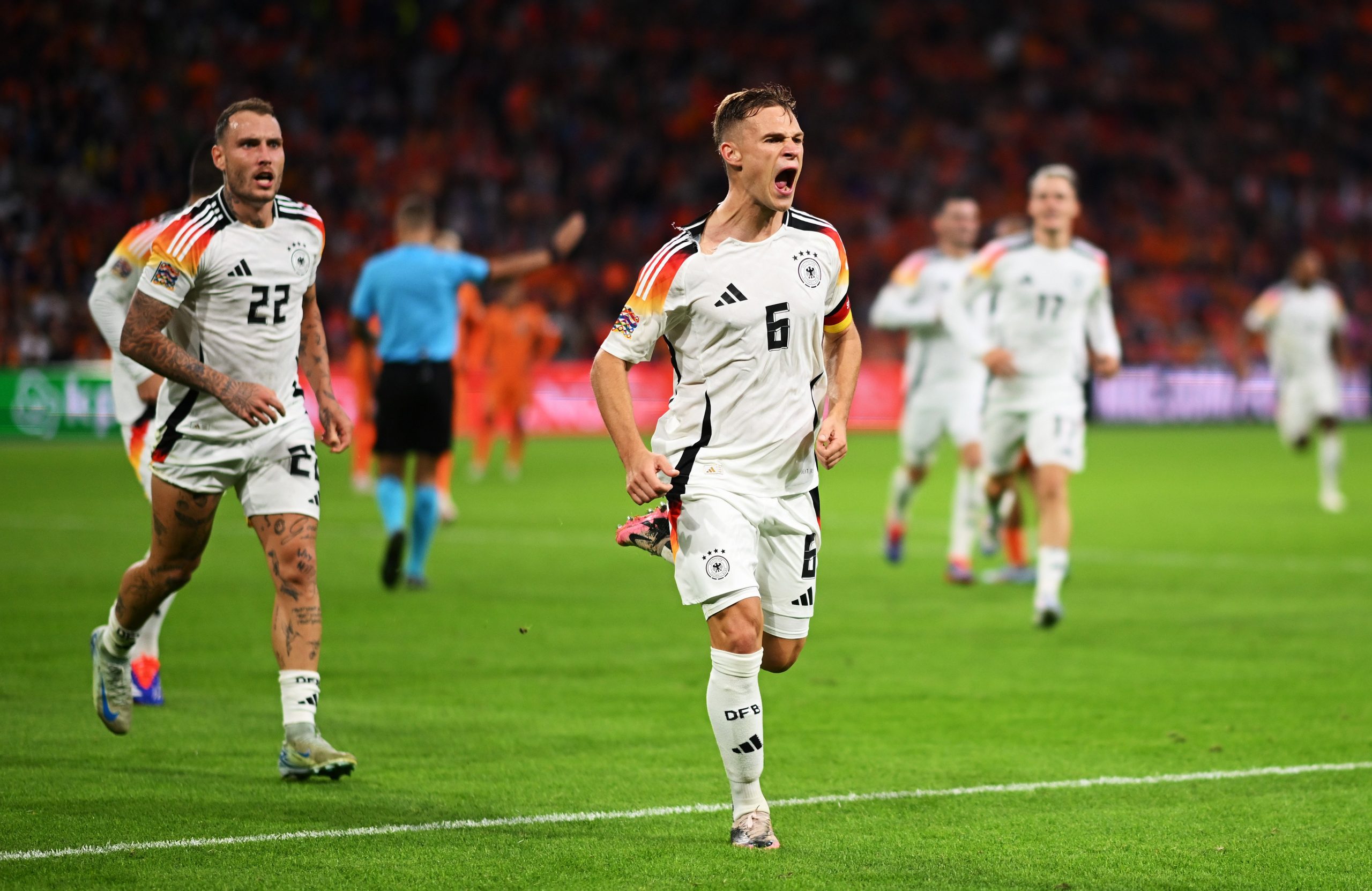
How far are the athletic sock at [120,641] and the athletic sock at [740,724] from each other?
2595 millimetres

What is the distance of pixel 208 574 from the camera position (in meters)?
12.7

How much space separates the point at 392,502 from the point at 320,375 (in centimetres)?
503

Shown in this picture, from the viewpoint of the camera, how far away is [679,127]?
1421 inches

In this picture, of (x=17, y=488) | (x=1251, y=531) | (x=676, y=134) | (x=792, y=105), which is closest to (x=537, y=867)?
(x=792, y=105)

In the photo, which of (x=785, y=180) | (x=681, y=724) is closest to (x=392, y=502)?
(x=681, y=724)

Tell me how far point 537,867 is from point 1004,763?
2.23 metres

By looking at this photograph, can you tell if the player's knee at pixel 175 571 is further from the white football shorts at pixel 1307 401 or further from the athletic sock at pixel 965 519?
the white football shorts at pixel 1307 401

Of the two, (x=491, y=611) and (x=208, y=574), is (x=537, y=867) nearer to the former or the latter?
(x=491, y=611)

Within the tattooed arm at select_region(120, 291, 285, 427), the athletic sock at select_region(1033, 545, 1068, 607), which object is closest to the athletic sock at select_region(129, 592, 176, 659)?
the tattooed arm at select_region(120, 291, 285, 427)

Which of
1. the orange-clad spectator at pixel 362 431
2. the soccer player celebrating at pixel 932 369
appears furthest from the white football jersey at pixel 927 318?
the orange-clad spectator at pixel 362 431

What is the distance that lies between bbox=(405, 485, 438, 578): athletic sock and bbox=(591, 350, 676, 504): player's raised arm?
6492 millimetres

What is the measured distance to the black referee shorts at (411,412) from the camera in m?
11.9

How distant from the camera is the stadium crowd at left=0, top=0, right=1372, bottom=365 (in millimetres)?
23562

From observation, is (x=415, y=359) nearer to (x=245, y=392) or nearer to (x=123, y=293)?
(x=123, y=293)
